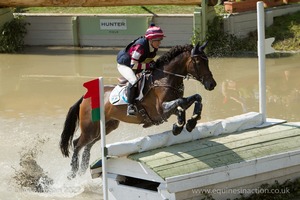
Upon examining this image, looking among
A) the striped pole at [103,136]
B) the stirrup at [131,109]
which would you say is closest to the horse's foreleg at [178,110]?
the stirrup at [131,109]

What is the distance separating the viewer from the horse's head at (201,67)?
6.38m

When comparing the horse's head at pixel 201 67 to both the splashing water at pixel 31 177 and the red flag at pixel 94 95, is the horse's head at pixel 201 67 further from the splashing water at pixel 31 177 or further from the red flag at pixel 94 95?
the splashing water at pixel 31 177

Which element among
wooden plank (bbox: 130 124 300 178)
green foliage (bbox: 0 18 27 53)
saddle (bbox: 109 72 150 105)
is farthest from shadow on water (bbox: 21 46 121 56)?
wooden plank (bbox: 130 124 300 178)

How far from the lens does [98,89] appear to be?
5.52 m

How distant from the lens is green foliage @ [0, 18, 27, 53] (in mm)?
14887

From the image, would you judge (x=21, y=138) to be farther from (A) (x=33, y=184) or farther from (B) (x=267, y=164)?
(B) (x=267, y=164)

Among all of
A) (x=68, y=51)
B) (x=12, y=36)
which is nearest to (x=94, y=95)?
(x=68, y=51)

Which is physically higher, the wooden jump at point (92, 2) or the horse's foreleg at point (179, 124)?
the horse's foreleg at point (179, 124)

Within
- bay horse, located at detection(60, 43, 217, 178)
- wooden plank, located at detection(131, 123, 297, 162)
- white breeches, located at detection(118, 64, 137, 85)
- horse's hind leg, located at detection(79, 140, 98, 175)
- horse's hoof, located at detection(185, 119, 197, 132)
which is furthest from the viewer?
horse's hind leg, located at detection(79, 140, 98, 175)

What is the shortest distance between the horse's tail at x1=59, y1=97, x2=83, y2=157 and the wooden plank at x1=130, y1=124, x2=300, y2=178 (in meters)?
1.66

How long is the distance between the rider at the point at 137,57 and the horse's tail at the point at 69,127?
76 centimetres

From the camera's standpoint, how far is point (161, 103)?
21.7 ft

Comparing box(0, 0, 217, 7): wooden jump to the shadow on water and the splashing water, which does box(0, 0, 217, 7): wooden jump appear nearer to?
the shadow on water

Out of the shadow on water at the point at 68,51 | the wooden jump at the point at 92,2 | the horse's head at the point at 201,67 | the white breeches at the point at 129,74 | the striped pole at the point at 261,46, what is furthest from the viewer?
the shadow on water at the point at 68,51
